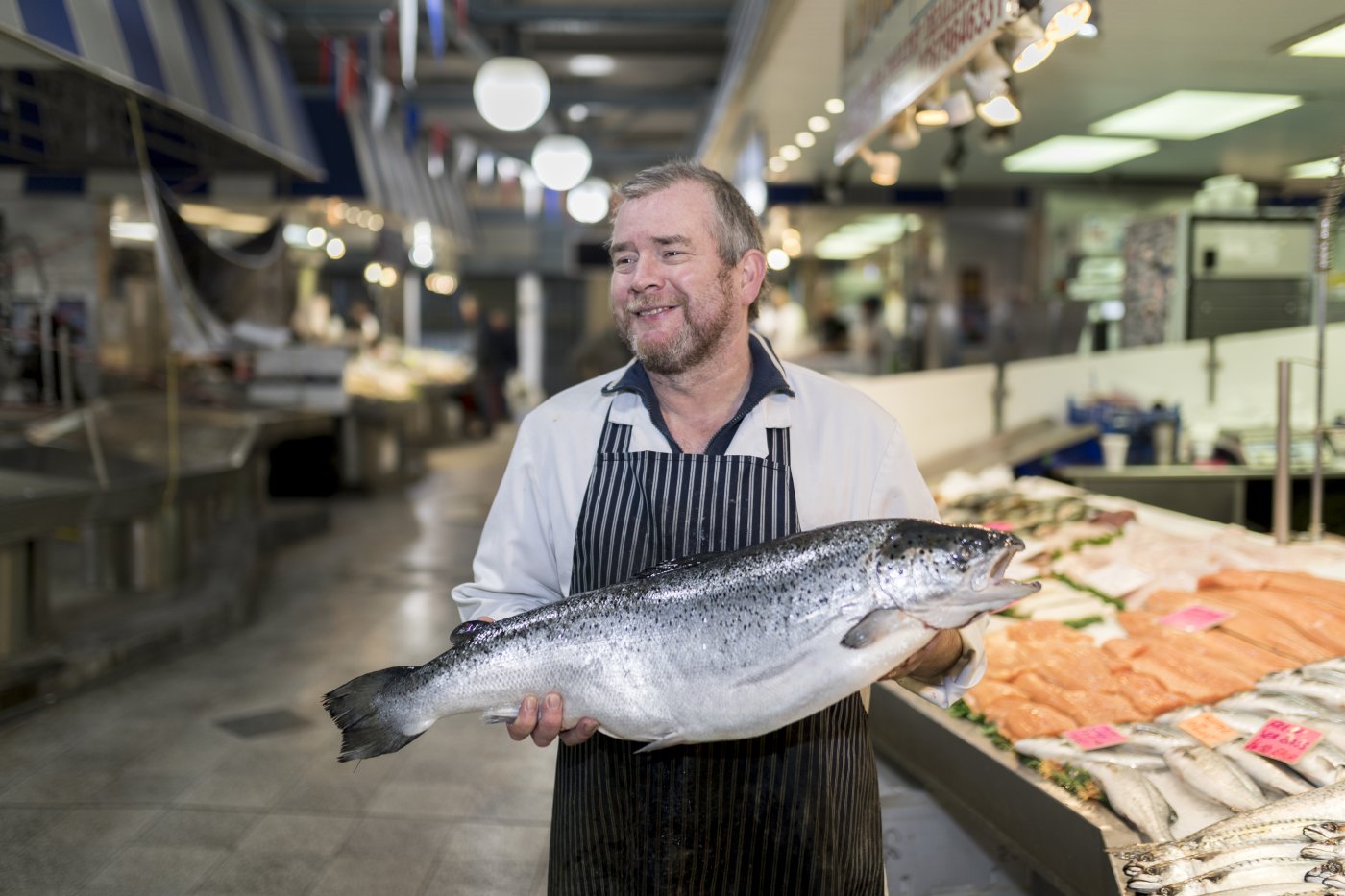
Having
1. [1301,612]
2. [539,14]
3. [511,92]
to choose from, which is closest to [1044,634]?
[1301,612]

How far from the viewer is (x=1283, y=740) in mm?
2803

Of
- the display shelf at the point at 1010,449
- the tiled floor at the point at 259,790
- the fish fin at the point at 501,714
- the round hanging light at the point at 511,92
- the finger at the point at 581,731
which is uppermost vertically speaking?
the round hanging light at the point at 511,92

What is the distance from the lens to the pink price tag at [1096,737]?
9.86 ft

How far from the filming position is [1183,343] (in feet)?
25.2

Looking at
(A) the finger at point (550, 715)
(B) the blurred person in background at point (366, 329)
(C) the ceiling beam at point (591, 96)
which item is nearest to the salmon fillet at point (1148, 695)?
(A) the finger at point (550, 715)

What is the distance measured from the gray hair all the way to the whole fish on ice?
65cm

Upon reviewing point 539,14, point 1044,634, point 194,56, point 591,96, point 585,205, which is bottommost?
point 1044,634

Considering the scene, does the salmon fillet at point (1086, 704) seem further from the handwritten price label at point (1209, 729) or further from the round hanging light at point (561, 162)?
the round hanging light at point (561, 162)

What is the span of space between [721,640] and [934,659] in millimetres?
438

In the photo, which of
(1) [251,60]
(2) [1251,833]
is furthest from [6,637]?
(1) [251,60]

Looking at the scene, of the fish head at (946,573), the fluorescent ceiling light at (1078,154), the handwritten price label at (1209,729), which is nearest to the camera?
the fish head at (946,573)

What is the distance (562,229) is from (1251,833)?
2723cm

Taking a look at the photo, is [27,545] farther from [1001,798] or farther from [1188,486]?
[1188,486]

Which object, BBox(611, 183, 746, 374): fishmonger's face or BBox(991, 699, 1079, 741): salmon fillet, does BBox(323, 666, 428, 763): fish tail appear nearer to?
BBox(611, 183, 746, 374): fishmonger's face
